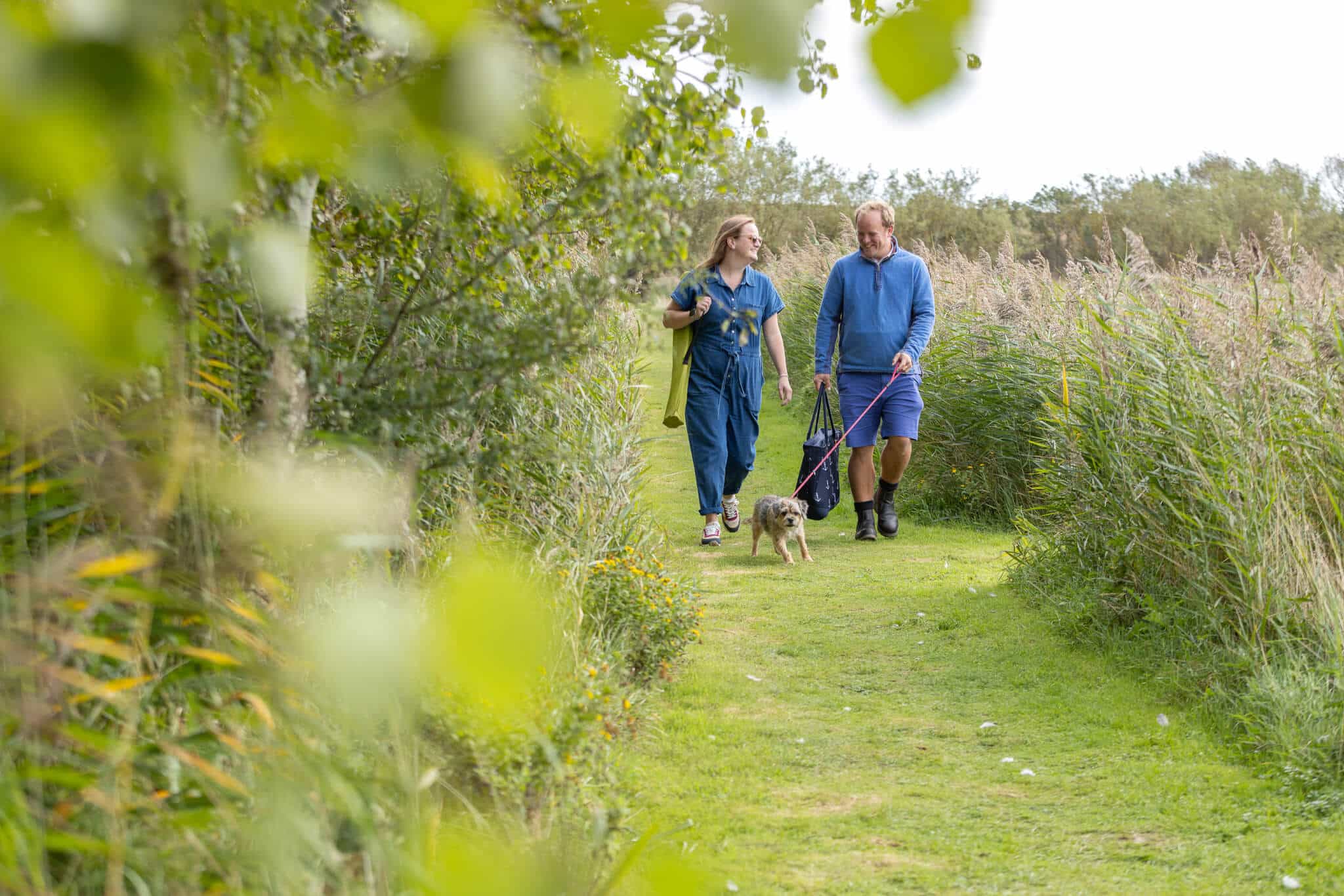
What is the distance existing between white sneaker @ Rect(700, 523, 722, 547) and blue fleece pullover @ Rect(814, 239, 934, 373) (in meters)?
1.45

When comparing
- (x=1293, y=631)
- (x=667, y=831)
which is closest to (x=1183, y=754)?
(x=1293, y=631)

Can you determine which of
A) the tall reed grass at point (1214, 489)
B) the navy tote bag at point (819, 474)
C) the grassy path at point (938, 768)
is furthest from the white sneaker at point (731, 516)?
the tall reed grass at point (1214, 489)

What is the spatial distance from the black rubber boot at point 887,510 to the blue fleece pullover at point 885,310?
105 cm

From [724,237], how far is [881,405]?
1.75 meters

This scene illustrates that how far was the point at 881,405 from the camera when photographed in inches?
351

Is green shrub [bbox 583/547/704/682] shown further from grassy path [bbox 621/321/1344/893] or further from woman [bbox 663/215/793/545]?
woman [bbox 663/215/793/545]

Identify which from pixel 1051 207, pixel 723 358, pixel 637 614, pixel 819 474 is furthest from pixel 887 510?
pixel 1051 207

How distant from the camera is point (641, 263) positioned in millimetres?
4016

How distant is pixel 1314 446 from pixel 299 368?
4.32 m

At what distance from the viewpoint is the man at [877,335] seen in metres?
8.75

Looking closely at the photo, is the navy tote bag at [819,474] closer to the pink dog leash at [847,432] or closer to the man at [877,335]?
the pink dog leash at [847,432]

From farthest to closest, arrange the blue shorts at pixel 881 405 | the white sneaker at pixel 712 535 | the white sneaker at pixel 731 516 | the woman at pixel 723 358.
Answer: the white sneaker at pixel 731 516, the white sneaker at pixel 712 535, the blue shorts at pixel 881 405, the woman at pixel 723 358

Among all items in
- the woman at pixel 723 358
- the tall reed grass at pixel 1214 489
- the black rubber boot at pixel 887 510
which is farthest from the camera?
the black rubber boot at pixel 887 510

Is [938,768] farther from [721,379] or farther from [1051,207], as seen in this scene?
[1051,207]
